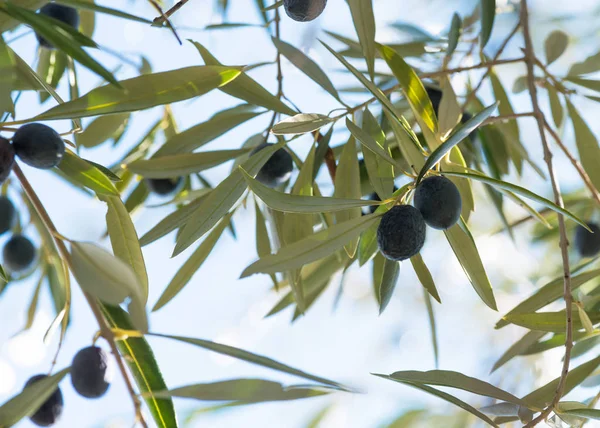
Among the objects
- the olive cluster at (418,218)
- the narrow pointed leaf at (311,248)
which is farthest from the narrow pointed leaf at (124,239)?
the olive cluster at (418,218)

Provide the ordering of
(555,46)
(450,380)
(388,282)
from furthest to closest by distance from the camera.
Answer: (555,46)
(388,282)
(450,380)

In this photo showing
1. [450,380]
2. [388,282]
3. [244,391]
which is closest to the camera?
[244,391]

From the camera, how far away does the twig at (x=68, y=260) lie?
2.06ft

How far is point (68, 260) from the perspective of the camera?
2.01ft

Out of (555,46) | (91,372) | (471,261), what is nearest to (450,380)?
(471,261)

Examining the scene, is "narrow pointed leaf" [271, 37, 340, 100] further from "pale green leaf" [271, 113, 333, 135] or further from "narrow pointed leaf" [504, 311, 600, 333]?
"narrow pointed leaf" [504, 311, 600, 333]

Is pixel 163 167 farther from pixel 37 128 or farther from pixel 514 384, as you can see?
pixel 514 384

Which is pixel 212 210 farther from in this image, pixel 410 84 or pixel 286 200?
pixel 410 84

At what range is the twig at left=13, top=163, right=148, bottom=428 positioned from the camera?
2.06 ft

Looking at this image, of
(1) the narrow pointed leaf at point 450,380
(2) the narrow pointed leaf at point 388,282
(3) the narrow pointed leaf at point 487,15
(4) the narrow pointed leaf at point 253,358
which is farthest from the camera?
(3) the narrow pointed leaf at point 487,15

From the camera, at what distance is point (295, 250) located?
26.6 inches

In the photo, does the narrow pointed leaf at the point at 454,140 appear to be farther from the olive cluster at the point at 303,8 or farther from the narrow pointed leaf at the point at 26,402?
the narrow pointed leaf at the point at 26,402


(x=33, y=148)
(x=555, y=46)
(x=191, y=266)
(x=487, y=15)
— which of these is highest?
(x=555, y=46)

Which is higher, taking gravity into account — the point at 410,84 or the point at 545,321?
the point at 410,84
